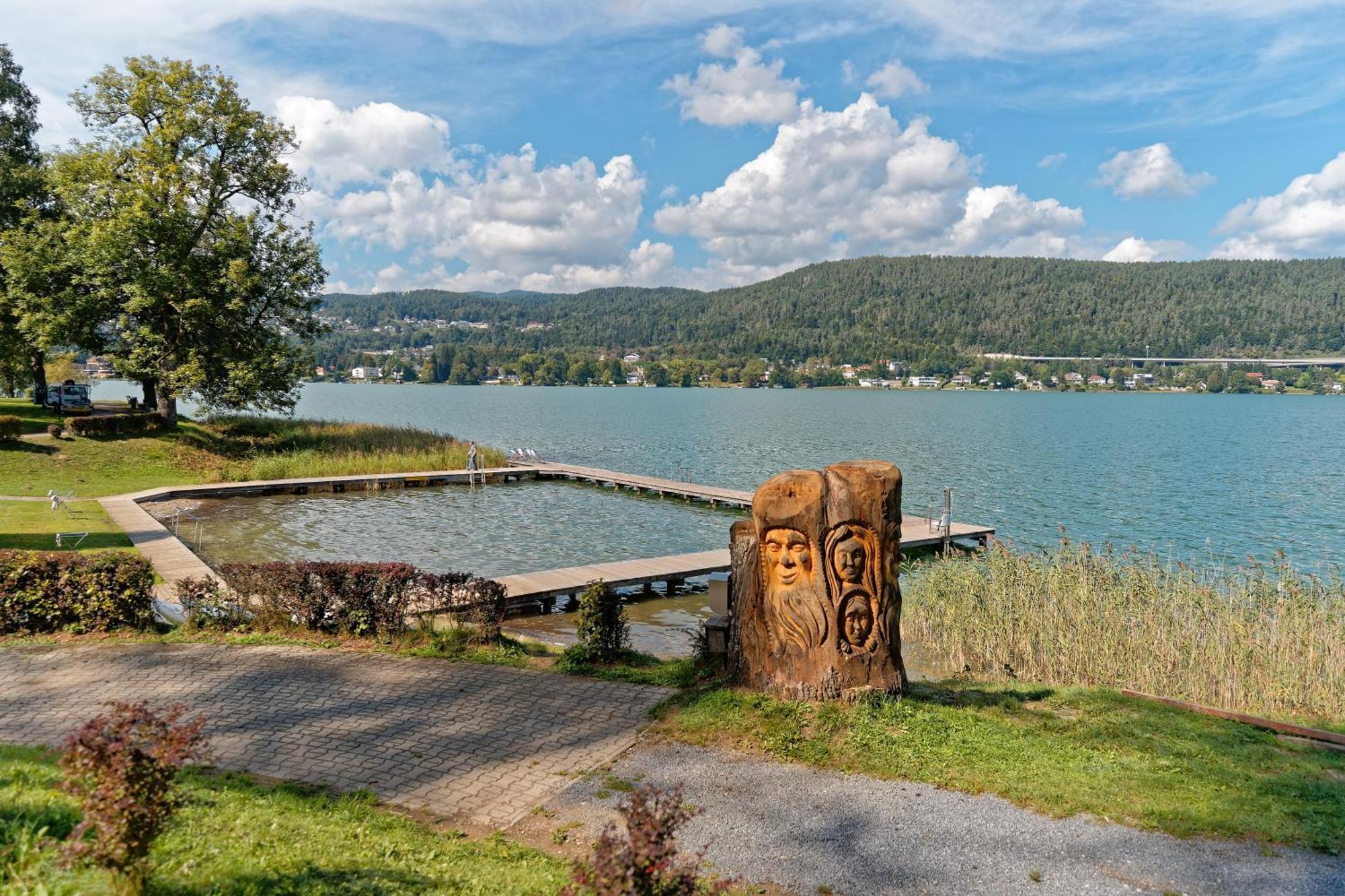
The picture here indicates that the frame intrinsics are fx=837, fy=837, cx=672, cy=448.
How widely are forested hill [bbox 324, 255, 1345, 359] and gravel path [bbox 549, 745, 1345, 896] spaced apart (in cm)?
16146

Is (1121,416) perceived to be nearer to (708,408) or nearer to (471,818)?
(708,408)

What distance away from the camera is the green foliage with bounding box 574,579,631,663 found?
9.45 metres

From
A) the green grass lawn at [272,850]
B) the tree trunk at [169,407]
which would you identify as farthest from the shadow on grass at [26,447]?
the green grass lawn at [272,850]

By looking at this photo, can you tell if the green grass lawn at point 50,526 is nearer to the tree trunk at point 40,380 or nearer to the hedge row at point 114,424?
the hedge row at point 114,424

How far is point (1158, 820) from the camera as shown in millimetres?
5703

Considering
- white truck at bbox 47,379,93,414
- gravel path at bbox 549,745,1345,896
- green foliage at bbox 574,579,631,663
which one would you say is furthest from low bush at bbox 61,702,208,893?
white truck at bbox 47,379,93,414

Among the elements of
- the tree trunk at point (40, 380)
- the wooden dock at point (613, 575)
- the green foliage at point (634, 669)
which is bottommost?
the wooden dock at point (613, 575)

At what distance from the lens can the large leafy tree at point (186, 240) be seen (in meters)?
28.2

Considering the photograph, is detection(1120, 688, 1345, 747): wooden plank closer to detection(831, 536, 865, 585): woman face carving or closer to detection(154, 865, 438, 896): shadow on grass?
detection(831, 536, 865, 585): woman face carving

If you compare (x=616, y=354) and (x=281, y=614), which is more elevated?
(x=616, y=354)

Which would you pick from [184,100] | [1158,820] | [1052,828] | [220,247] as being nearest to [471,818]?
[1052,828]

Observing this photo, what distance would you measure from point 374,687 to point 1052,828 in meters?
6.10

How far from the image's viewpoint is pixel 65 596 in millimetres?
9883

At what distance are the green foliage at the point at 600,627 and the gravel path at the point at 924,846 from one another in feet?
10.0
